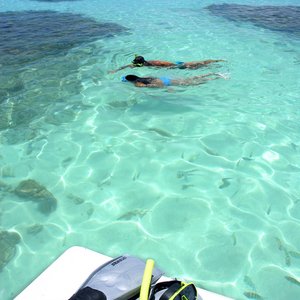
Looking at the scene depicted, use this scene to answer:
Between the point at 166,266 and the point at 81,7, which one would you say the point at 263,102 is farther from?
the point at 81,7

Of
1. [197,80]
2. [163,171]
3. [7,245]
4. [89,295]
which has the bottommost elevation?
[7,245]

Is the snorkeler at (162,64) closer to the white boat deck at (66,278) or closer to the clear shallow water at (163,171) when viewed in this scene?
the clear shallow water at (163,171)

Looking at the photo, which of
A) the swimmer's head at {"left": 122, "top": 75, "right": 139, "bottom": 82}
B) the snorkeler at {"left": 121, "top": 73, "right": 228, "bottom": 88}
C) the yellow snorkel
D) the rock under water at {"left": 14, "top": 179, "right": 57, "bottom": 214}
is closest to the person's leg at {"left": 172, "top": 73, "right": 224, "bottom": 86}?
the snorkeler at {"left": 121, "top": 73, "right": 228, "bottom": 88}

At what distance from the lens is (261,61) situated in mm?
9180

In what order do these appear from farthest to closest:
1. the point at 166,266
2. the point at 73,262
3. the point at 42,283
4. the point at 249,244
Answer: the point at 249,244 → the point at 166,266 → the point at 73,262 → the point at 42,283

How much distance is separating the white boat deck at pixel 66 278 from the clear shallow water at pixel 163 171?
1.72 ft

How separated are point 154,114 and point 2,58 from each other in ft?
19.0

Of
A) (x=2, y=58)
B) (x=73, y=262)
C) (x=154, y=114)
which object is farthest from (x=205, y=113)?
(x=2, y=58)

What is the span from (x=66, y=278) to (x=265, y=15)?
15.4m

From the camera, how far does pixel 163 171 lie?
461 centimetres

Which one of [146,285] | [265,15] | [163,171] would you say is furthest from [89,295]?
[265,15]

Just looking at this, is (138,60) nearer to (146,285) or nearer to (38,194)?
(38,194)

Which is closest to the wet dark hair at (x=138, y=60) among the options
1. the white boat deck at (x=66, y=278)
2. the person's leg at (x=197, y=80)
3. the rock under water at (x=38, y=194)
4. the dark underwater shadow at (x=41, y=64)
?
the person's leg at (x=197, y=80)

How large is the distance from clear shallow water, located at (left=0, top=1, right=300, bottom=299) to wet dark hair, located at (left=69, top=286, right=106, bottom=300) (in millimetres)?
1341
